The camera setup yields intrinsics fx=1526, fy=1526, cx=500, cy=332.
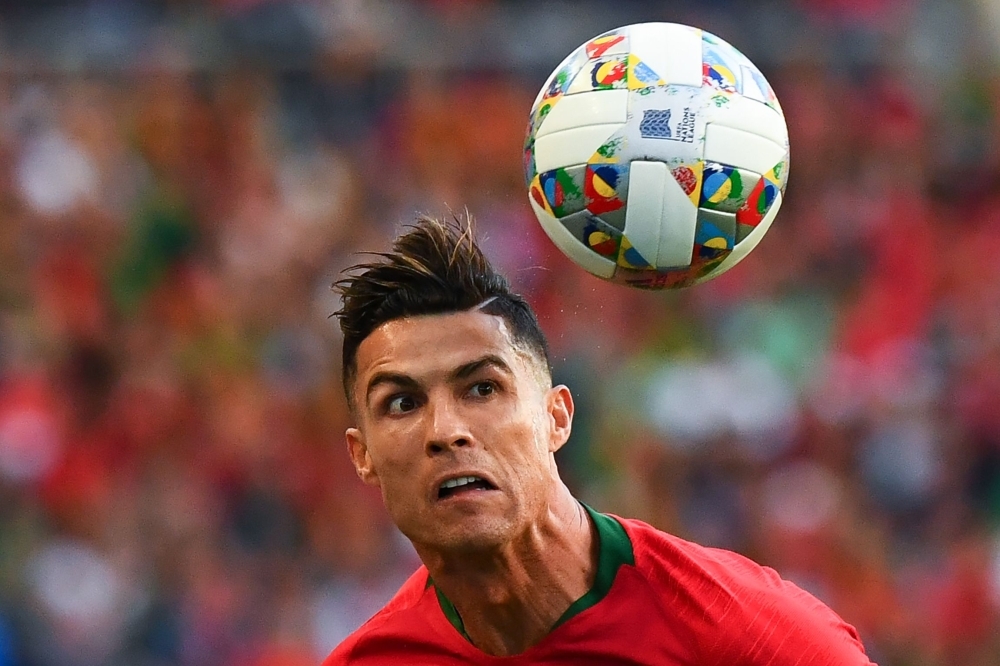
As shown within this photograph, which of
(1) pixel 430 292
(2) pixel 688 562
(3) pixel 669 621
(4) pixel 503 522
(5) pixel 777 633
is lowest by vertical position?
(5) pixel 777 633

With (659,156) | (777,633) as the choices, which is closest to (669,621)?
(777,633)

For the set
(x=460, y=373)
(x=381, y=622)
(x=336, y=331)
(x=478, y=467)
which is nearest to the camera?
(x=478, y=467)

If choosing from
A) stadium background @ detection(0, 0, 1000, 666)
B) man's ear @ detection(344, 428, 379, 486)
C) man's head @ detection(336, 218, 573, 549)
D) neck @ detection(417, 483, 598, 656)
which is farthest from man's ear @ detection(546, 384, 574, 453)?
stadium background @ detection(0, 0, 1000, 666)

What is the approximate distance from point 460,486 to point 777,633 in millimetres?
796

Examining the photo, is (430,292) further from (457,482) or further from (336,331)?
(336,331)

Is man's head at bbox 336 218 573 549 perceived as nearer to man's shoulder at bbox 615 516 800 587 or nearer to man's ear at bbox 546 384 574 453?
man's ear at bbox 546 384 574 453

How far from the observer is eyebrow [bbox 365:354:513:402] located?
141 inches

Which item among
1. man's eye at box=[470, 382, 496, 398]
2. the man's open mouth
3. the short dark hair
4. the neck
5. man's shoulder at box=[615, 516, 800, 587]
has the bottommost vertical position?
man's shoulder at box=[615, 516, 800, 587]

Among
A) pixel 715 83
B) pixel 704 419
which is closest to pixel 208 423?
pixel 704 419

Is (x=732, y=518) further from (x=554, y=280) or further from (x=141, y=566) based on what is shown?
(x=141, y=566)

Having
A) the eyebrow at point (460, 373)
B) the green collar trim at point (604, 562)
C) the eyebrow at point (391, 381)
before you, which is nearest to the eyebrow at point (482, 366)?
the eyebrow at point (460, 373)

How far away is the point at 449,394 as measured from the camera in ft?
11.7

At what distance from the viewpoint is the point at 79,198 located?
30.6ft

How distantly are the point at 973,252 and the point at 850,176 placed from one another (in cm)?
88
